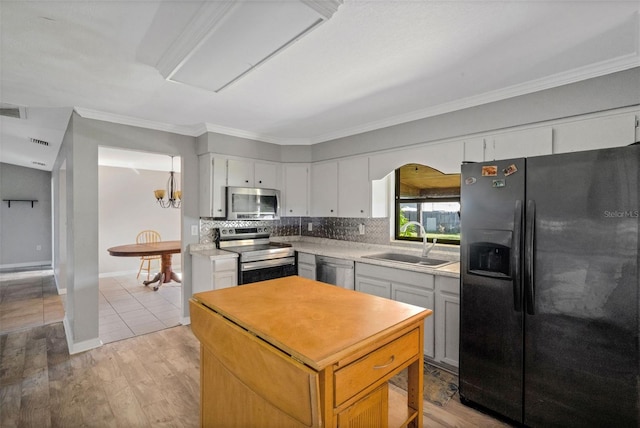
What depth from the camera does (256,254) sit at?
369 centimetres

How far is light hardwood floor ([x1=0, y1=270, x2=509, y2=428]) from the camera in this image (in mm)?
2119

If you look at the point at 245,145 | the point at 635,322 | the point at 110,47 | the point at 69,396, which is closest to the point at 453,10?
the point at 635,322

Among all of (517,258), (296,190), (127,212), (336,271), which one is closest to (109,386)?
(336,271)

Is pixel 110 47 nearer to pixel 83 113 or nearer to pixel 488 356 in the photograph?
pixel 83 113

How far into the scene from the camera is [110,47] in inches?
76.0

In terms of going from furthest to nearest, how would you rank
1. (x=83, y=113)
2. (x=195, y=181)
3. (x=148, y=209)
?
1. (x=148, y=209)
2. (x=195, y=181)
3. (x=83, y=113)

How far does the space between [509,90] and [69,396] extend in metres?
4.27

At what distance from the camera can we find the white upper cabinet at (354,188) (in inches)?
148

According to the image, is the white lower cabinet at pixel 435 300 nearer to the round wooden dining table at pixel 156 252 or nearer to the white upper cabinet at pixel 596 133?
the white upper cabinet at pixel 596 133

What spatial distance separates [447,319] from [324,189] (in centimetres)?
232

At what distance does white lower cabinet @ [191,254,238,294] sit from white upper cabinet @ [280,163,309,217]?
1205 millimetres

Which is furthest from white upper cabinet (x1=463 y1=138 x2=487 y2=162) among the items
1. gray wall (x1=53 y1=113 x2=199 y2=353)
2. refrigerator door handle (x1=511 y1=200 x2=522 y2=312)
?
gray wall (x1=53 y1=113 x2=199 y2=353)

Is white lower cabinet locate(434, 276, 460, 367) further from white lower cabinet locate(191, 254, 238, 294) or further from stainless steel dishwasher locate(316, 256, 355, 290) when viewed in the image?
white lower cabinet locate(191, 254, 238, 294)

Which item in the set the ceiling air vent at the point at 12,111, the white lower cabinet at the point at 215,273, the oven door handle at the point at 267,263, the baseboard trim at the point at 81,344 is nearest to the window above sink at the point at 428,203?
the oven door handle at the point at 267,263
